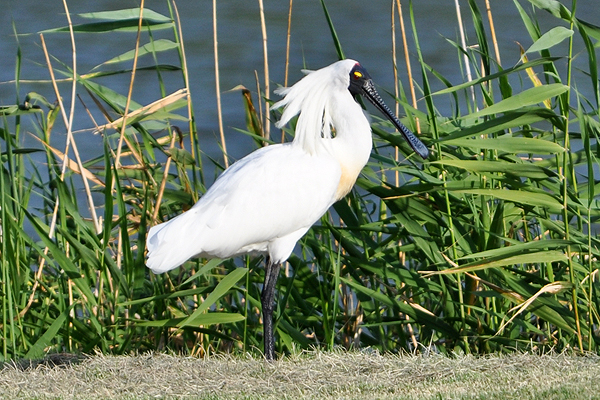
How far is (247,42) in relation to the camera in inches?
452

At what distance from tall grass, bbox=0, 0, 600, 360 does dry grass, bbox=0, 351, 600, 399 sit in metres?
0.31

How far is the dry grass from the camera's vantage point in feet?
10.5

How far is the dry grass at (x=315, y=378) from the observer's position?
10.5 feet

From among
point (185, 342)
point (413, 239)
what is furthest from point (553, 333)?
point (185, 342)

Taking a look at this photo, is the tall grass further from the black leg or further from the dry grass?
the dry grass

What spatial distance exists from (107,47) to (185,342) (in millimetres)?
7659

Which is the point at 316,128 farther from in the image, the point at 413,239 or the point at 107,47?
the point at 107,47

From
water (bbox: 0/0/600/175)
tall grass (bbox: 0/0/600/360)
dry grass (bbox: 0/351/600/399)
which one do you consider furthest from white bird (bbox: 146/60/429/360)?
water (bbox: 0/0/600/175)

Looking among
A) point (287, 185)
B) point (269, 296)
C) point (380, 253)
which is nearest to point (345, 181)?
point (287, 185)

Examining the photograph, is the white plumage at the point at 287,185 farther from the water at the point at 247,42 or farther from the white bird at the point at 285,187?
the water at the point at 247,42

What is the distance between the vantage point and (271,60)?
10805mm

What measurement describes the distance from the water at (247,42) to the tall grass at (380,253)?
4.75 m

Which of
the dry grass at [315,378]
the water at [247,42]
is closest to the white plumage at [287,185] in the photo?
the dry grass at [315,378]

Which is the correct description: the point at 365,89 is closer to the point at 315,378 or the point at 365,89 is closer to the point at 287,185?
the point at 287,185
